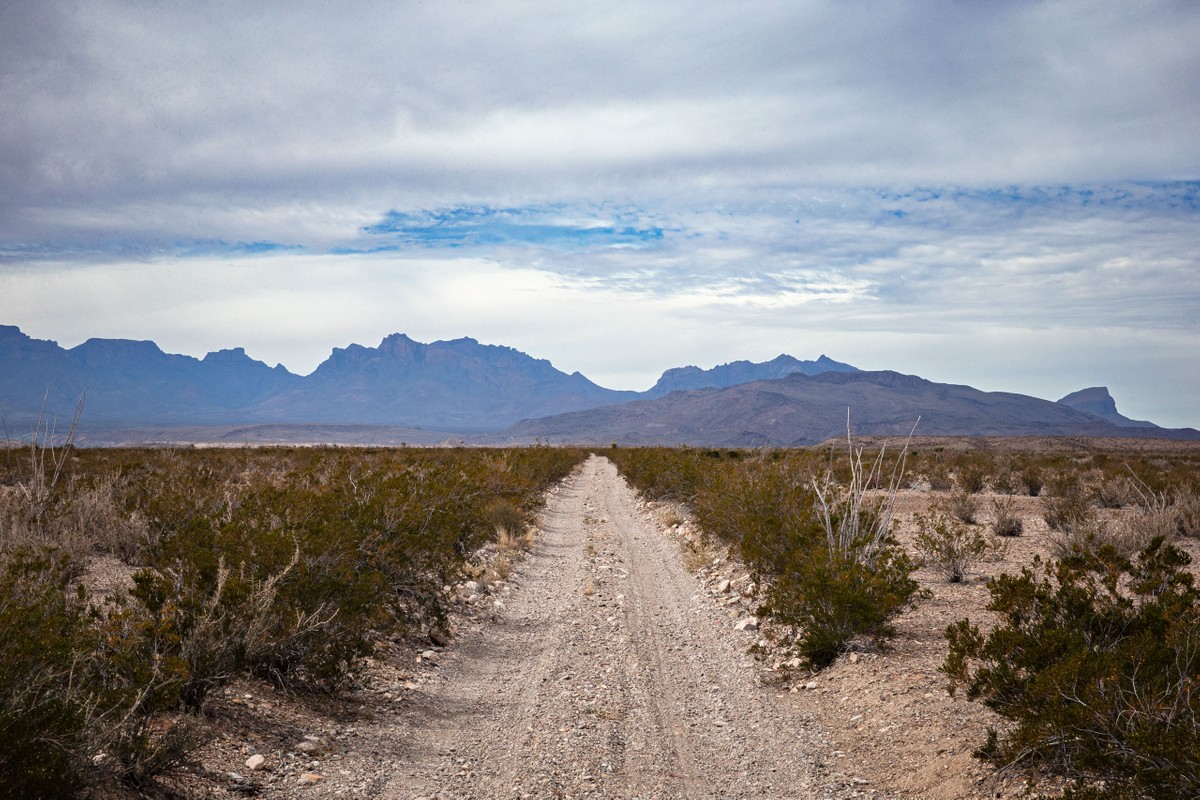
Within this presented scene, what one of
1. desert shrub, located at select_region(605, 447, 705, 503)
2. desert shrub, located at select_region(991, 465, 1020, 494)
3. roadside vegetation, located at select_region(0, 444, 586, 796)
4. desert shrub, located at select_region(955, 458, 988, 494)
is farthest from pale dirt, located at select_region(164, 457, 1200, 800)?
desert shrub, located at select_region(991, 465, 1020, 494)

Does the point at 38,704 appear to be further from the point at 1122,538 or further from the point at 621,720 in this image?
the point at 1122,538

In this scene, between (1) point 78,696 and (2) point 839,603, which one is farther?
(2) point 839,603

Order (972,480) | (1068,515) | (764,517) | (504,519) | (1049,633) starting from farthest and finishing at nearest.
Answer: (972,480)
(504,519)
(1068,515)
(764,517)
(1049,633)

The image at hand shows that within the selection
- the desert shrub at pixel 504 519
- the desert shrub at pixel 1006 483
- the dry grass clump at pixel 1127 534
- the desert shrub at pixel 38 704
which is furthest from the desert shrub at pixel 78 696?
the desert shrub at pixel 1006 483

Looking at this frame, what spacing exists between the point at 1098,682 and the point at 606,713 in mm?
4284

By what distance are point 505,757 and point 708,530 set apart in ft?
37.6

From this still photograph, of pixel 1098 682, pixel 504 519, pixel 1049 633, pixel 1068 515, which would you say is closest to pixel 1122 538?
pixel 1068 515

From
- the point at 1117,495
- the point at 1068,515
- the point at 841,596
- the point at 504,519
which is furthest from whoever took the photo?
the point at 1117,495

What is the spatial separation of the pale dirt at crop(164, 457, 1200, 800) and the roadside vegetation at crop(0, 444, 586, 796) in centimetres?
49

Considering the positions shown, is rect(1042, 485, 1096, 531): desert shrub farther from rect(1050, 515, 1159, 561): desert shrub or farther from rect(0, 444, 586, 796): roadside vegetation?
rect(0, 444, 586, 796): roadside vegetation

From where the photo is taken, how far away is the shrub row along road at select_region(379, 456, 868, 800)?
19.9 feet

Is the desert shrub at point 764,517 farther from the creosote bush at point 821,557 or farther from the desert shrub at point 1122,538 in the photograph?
the desert shrub at point 1122,538

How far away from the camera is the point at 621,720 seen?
292 inches

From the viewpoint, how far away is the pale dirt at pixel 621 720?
19.4 ft
